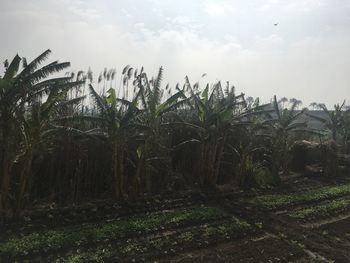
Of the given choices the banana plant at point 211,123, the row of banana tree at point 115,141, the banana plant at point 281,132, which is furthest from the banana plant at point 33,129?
the banana plant at point 281,132

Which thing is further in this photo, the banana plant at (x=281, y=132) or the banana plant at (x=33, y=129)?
the banana plant at (x=281, y=132)

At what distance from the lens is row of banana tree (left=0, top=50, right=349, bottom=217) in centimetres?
910

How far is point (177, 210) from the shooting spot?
1047cm

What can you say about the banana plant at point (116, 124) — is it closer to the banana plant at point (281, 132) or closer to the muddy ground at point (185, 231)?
the muddy ground at point (185, 231)

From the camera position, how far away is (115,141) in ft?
36.0

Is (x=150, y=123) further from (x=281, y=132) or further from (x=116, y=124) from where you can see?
(x=281, y=132)

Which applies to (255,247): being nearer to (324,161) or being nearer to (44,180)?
(44,180)

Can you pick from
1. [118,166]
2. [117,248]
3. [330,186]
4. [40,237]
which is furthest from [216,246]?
[330,186]

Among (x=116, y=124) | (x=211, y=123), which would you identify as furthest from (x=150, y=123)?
(x=211, y=123)

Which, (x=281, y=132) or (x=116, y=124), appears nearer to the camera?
(x=116, y=124)

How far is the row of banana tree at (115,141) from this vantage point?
29.9ft

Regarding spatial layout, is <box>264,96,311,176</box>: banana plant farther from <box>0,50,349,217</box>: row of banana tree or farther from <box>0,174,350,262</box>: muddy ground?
<box>0,174,350,262</box>: muddy ground

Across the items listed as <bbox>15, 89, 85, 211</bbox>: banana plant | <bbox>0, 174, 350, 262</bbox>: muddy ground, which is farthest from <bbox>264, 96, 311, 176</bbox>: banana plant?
<bbox>15, 89, 85, 211</bbox>: banana plant

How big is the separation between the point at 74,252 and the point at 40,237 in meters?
1.04
